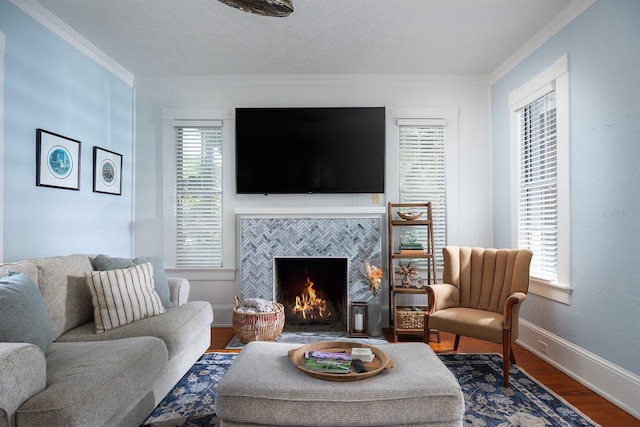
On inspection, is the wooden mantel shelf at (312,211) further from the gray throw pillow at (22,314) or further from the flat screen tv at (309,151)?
the gray throw pillow at (22,314)

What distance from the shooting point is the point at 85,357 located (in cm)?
190

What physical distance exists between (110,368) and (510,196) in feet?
12.1

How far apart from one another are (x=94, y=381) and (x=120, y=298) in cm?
94

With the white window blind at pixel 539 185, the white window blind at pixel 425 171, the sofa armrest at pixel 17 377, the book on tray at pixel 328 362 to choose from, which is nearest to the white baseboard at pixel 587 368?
the white window blind at pixel 539 185

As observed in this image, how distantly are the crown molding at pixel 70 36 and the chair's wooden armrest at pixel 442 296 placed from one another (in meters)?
3.74

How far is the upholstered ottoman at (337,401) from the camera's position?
1645mm

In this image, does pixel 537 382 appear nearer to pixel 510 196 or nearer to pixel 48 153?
pixel 510 196

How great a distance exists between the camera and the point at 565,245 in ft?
9.57

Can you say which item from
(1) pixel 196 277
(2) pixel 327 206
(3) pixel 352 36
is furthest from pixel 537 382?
(1) pixel 196 277

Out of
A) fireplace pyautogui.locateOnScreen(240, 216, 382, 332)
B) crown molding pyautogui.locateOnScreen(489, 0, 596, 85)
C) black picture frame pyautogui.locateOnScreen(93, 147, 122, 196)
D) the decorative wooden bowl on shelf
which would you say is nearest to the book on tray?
fireplace pyautogui.locateOnScreen(240, 216, 382, 332)

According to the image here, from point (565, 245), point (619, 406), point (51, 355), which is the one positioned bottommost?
point (619, 406)

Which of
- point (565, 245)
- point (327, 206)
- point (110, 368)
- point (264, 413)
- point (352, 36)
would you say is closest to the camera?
point (264, 413)

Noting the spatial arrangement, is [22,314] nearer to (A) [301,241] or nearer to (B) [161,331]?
(B) [161,331]

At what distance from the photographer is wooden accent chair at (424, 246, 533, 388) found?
2705 mm
